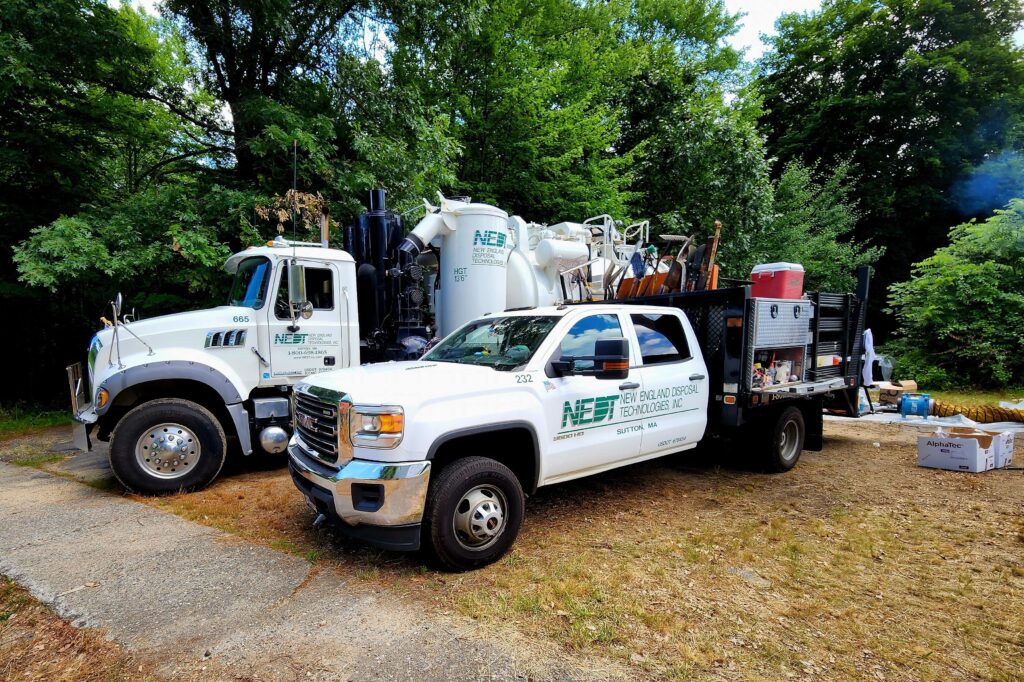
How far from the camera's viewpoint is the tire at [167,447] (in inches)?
206

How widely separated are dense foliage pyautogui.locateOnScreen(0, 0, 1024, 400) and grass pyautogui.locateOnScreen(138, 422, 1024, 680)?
19.9 feet

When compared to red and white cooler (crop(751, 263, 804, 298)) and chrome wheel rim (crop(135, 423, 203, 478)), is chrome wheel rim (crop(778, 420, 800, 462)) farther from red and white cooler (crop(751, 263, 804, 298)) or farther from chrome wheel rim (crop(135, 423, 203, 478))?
chrome wheel rim (crop(135, 423, 203, 478))

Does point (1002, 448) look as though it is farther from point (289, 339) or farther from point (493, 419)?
point (289, 339)

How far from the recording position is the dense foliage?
9.01 meters

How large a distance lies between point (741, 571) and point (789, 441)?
3.24 meters

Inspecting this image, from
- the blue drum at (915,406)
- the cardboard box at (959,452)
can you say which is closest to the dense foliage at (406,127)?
the blue drum at (915,406)

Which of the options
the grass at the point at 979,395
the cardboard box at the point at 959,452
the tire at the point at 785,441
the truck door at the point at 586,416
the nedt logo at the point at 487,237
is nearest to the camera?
the truck door at the point at 586,416

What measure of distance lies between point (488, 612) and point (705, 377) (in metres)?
3.30

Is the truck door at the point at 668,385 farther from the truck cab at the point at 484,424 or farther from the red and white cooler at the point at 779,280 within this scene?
the red and white cooler at the point at 779,280

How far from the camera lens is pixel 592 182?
13.8 metres

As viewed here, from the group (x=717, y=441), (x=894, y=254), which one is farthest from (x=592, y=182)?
(x=894, y=254)

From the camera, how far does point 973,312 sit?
1353cm

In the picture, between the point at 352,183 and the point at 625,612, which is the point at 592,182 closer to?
the point at 352,183

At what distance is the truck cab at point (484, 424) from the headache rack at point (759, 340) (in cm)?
67
